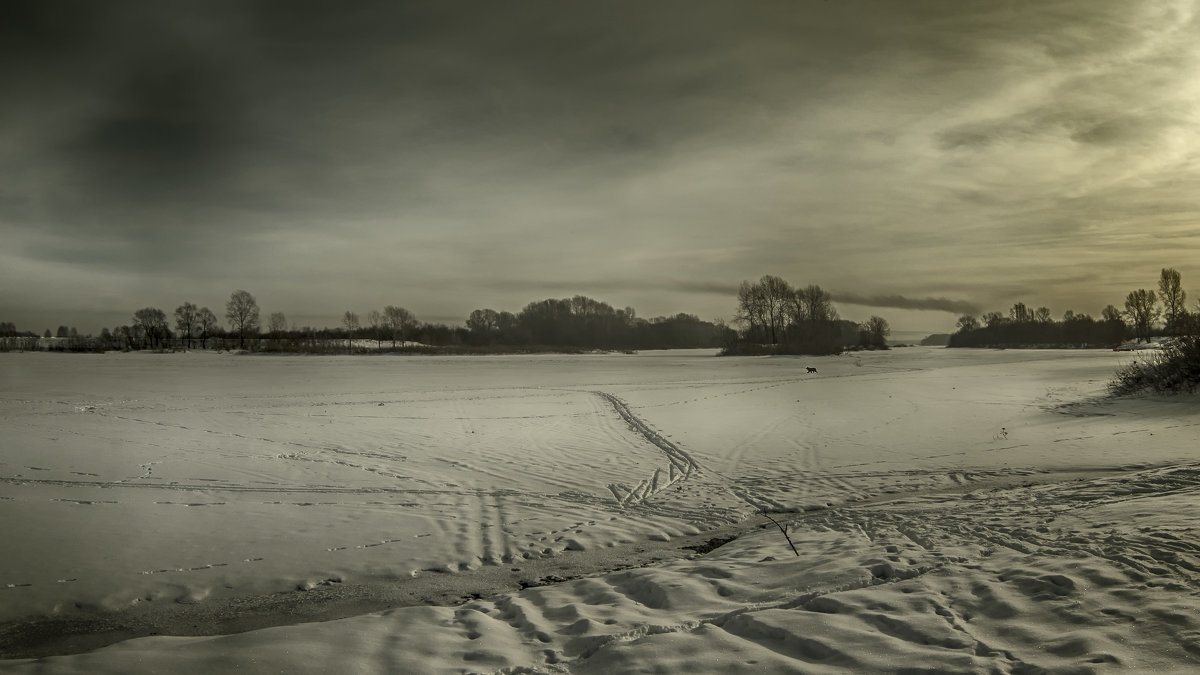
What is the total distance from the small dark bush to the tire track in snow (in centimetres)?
1637

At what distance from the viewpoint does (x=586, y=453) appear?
43.8ft

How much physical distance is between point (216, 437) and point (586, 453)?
28.9 feet

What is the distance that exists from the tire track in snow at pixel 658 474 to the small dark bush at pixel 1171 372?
16.4m

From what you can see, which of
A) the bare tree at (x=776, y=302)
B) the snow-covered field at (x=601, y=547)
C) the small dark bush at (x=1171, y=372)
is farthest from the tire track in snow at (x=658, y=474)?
the bare tree at (x=776, y=302)

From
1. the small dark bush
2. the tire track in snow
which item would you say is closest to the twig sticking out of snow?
the tire track in snow

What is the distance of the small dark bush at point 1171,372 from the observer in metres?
18.6

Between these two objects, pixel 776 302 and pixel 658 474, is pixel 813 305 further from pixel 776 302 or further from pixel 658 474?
pixel 658 474

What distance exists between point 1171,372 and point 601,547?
843 inches

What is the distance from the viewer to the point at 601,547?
7.34m

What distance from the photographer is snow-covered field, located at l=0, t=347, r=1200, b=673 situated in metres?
4.42

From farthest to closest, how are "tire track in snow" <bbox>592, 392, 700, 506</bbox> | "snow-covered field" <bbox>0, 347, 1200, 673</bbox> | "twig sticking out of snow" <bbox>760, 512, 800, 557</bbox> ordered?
"tire track in snow" <bbox>592, 392, 700, 506</bbox> < "twig sticking out of snow" <bbox>760, 512, 800, 557</bbox> < "snow-covered field" <bbox>0, 347, 1200, 673</bbox>

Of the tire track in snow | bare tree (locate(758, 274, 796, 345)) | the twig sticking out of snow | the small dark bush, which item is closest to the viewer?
the twig sticking out of snow

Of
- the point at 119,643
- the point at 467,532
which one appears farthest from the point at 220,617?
the point at 467,532

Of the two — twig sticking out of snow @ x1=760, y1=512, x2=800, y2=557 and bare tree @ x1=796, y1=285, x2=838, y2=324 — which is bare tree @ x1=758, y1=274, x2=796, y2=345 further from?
twig sticking out of snow @ x1=760, y1=512, x2=800, y2=557
